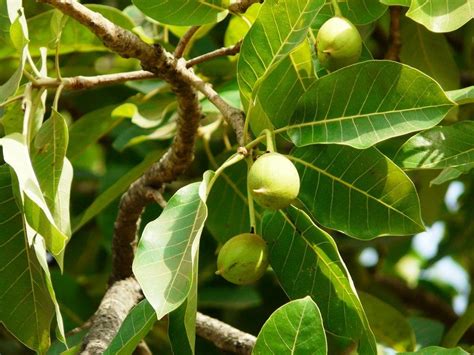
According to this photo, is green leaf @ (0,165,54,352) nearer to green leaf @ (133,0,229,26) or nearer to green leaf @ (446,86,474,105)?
green leaf @ (133,0,229,26)

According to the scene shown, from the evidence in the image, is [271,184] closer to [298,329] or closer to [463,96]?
[298,329]

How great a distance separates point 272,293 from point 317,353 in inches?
50.2

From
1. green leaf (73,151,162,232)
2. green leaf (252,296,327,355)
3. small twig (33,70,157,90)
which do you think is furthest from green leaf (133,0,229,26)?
green leaf (73,151,162,232)

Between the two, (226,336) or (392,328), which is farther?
(392,328)

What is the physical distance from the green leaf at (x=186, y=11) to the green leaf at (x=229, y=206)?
0.48 metres

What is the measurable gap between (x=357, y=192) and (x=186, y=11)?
0.33 m

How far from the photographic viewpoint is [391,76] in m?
1.14

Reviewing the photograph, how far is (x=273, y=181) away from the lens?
3.39 ft

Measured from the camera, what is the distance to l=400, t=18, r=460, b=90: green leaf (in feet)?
5.99

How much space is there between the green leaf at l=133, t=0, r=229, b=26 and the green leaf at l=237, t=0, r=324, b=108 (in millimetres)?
124

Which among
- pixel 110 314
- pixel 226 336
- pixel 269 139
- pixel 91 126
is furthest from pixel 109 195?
pixel 269 139

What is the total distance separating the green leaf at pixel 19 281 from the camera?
127 cm

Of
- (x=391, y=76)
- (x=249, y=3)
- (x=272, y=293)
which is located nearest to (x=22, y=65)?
(x=249, y=3)

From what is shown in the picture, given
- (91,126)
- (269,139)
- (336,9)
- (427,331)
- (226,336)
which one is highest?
(336,9)
